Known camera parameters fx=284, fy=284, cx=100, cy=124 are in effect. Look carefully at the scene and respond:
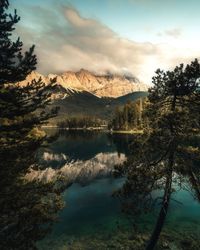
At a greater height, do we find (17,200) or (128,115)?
(128,115)

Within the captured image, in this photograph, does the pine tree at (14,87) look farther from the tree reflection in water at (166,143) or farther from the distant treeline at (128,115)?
the distant treeline at (128,115)

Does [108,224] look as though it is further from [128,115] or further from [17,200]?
[128,115]

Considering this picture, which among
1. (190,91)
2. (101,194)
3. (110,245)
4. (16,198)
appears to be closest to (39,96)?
(16,198)

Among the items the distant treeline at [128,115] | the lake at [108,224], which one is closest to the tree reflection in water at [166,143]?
the lake at [108,224]

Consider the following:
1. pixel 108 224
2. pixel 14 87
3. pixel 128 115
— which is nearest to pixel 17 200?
pixel 14 87

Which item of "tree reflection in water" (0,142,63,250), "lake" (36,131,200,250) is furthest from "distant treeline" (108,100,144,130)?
"tree reflection in water" (0,142,63,250)

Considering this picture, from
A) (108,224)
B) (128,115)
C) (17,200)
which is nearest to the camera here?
(17,200)

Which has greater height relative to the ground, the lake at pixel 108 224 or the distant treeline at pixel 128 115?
the distant treeline at pixel 128 115

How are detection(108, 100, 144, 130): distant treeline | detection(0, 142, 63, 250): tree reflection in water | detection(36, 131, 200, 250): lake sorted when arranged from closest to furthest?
detection(0, 142, 63, 250): tree reflection in water < detection(36, 131, 200, 250): lake < detection(108, 100, 144, 130): distant treeline

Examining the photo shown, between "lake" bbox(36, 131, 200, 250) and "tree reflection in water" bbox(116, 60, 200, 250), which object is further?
"lake" bbox(36, 131, 200, 250)

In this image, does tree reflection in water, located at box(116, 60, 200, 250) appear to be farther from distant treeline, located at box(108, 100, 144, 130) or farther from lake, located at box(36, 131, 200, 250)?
distant treeline, located at box(108, 100, 144, 130)

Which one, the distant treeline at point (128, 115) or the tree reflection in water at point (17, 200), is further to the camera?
the distant treeline at point (128, 115)

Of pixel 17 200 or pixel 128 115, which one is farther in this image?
pixel 128 115

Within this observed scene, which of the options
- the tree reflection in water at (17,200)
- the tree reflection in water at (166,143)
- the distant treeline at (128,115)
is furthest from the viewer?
the distant treeline at (128,115)
